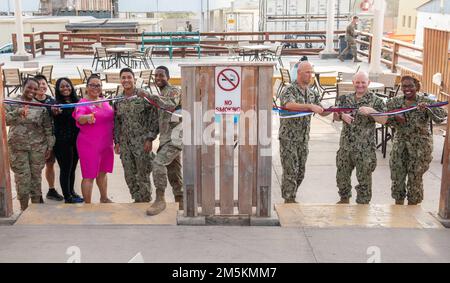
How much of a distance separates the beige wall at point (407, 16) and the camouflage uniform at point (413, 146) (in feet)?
177

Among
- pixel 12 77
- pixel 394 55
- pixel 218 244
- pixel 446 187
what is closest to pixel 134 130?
pixel 218 244

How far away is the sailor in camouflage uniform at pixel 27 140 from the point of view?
5184 millimetres

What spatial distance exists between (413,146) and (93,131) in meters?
2.97

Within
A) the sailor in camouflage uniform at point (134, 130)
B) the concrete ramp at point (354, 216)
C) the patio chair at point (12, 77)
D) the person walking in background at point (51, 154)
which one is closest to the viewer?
the concrete ramp at point (354, 216)

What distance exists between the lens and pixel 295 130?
525cm

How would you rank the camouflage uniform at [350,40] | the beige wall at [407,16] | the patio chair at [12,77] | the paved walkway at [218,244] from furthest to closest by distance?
the beige wall at [407,16] → the camouflage uniform at [350,40] → the patio chair at [12,77] → the paved walkway at [218,244]

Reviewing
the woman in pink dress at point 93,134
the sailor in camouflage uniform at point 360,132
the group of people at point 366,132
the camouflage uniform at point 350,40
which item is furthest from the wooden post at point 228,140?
the camouflage uniform at point 350,40

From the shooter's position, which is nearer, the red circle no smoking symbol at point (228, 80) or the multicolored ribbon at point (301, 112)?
the red circle no smoking symbol at point (228, 80)

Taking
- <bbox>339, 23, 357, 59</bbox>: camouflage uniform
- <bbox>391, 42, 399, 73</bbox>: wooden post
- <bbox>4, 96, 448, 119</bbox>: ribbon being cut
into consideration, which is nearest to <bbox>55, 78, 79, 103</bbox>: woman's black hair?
<bbox>4, 96, 448, 119</bbox>: ribbon being cut

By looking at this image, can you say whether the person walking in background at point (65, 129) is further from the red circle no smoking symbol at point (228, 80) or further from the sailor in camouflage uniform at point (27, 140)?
the red circle no smoking symbol at point (228, 80)

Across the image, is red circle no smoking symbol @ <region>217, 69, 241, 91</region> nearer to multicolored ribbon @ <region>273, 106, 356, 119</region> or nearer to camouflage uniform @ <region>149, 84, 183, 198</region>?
camouflage uniform @ <region>149, 84, 183, 198</region>

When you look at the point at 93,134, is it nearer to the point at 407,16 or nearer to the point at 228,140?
the point at 228,140

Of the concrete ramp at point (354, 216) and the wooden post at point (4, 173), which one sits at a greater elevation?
the wooden post at point (4, 173)

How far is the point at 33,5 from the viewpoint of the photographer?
1524 inches
